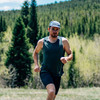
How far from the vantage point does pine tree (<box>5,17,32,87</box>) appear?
1293 inches

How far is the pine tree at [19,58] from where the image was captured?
108ft

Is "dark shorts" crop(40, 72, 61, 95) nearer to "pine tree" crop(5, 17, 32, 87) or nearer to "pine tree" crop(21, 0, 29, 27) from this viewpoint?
"pine tree" crop(5, 17, 32, 87)

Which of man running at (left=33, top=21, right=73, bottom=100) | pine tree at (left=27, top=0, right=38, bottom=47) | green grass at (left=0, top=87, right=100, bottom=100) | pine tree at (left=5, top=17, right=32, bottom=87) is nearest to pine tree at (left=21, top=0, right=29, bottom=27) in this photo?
pine tree at (left=27, top=0, right=38, bottom=47)

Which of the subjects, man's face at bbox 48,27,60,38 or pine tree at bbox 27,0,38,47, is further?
pine tree at bbox 27,0,38,47

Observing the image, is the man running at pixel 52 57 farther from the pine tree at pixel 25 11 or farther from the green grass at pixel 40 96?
the pine tree at pixel 25 11

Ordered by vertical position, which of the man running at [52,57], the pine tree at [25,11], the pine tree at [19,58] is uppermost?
the pine tree at [25,11]

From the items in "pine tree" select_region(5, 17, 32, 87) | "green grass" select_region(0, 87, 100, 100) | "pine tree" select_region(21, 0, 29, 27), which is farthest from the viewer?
"pine tree" select_region(21, 0, 29, 27)

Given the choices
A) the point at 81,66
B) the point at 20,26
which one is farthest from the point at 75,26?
the point at 20,26

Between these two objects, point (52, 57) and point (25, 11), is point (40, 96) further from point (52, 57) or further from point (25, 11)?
point (25, 11)

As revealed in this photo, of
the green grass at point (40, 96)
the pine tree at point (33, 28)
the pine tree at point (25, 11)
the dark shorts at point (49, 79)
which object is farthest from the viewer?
the pine tree at point (25, 11)

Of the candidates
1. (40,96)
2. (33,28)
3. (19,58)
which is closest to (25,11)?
(33,28)

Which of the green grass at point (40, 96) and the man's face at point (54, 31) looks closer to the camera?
the man's face at point (54, 31)

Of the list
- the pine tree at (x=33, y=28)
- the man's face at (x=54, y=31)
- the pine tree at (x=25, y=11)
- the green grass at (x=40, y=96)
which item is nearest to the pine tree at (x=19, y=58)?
the pine tree at (x=33, y=28)

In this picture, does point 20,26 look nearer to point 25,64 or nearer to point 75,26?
point 25,64
